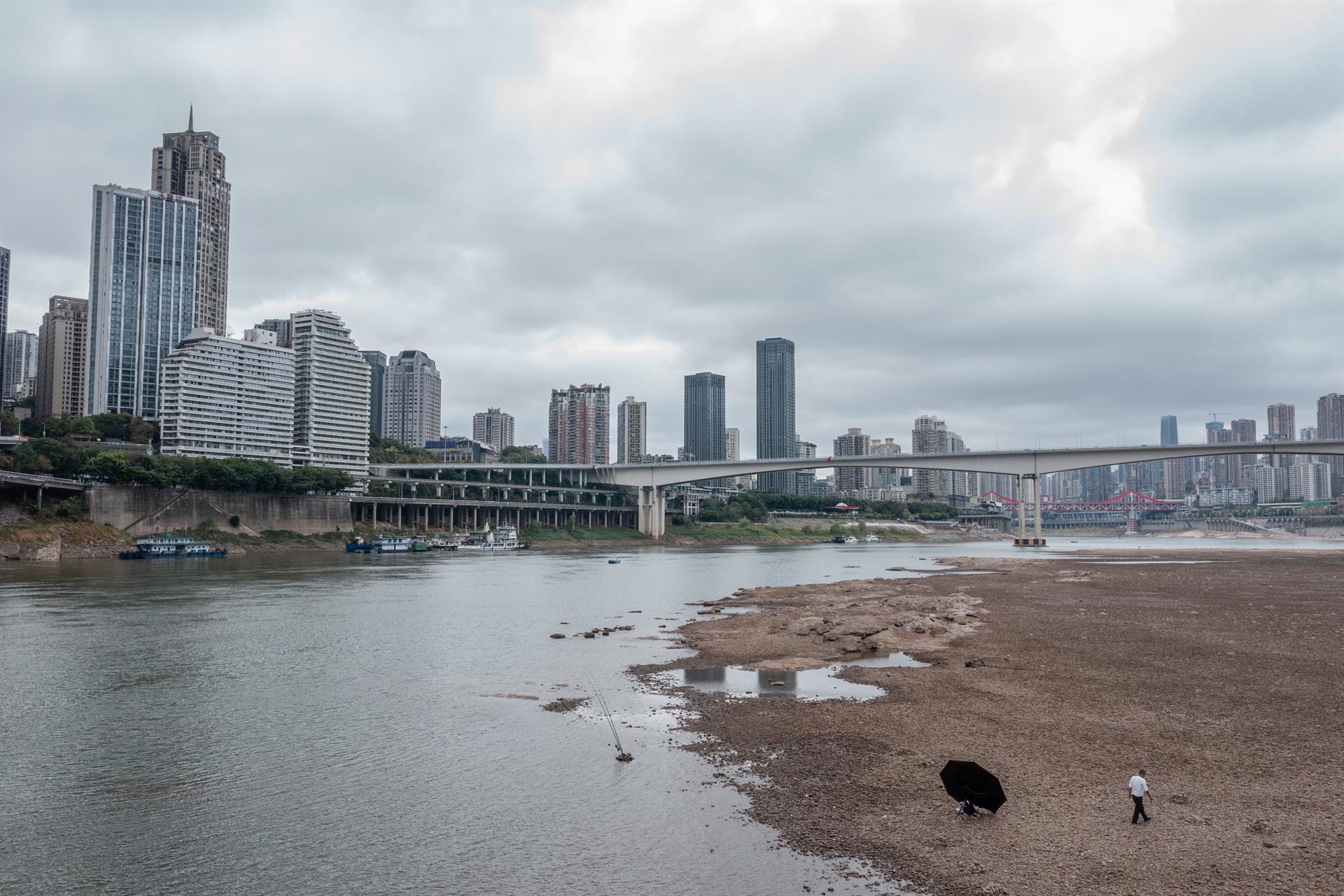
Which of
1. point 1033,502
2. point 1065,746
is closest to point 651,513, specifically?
point 1033,502

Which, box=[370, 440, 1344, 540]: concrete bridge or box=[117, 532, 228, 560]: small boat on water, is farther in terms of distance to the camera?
box=[370, 440, 1344, 540]: concrete bridge

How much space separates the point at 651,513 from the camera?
180500mm

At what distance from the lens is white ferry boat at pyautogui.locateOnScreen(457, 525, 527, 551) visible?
5236 inches

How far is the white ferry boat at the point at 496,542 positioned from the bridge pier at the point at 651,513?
129 feet

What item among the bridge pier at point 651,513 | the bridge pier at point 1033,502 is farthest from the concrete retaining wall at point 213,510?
the bridge pier at point 1033,502

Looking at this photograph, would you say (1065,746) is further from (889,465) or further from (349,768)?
(889,465)

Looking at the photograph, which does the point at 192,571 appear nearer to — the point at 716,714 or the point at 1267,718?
the point at 716,714

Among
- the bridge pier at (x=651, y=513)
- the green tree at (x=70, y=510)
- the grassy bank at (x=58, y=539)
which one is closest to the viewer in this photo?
the grassy bank at (x=58, y=539)

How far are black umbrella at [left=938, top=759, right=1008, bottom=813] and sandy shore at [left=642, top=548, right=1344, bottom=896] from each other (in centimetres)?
29

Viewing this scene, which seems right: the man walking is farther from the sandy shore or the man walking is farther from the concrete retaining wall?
the concrete retaining wall

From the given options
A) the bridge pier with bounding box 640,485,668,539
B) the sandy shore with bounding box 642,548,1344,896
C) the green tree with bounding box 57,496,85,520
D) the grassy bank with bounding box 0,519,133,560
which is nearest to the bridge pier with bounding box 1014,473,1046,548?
the bridge pier with bounding box 640,485,668,539

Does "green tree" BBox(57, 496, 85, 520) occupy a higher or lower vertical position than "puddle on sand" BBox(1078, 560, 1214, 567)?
higher

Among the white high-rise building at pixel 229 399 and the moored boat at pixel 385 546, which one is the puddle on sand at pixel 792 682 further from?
the white high-rise building at pixel 229 399

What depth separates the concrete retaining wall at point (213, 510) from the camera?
95000 millimetres
